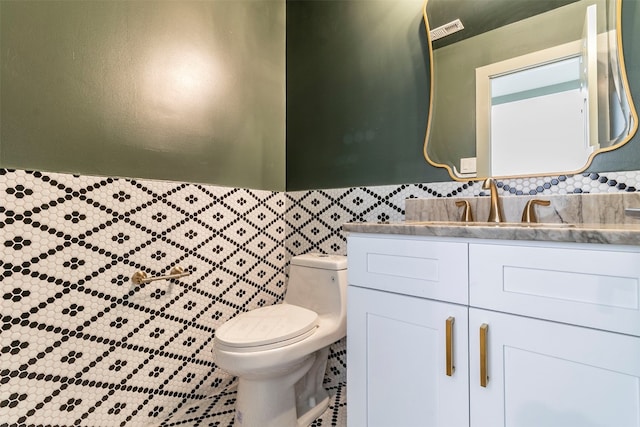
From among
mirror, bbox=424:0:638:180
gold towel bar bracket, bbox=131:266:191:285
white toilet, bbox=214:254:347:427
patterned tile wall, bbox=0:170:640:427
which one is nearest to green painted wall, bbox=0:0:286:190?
patterned tile wall, bbox=0:170:640:427

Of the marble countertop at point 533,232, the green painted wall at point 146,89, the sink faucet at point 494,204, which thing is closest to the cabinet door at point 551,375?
the marble countertop at point 533,232

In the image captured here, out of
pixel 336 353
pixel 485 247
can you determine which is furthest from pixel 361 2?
pixel 336 353

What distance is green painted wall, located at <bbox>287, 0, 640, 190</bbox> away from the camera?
4.73 ft

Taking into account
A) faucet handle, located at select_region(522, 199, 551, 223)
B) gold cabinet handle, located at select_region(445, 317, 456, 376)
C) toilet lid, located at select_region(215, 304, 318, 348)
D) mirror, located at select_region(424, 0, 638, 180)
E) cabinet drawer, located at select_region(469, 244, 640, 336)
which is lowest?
toilet lid, located at select_region(215, 304, 318, 348)

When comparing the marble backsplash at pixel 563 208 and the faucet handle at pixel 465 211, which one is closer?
the marble backsplash at pixel 563 208

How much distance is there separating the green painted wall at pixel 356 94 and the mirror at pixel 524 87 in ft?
0.32

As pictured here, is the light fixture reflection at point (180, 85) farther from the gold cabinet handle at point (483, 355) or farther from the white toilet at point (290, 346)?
the gold cabinet handle at point (483, 355)

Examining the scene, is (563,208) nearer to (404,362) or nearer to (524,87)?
(524,87)

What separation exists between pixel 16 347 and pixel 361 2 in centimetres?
210

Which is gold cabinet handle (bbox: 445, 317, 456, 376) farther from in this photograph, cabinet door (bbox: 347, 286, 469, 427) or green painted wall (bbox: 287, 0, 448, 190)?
green painted wall (bbox: 287, 0, 448, 190)

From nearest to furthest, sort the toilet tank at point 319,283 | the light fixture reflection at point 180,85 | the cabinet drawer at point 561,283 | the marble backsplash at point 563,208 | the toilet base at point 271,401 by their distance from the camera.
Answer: the cabinet drawer at point 561,283, the marble backsplash at point 563,208, the toilet base at point 271,401, the light fixture reflection at point 180,85, the toilet tank at point 319,283

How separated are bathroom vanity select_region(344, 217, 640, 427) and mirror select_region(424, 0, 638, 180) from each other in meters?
0.50

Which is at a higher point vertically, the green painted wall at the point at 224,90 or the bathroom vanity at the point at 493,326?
the green painted wall at the point at 224,90

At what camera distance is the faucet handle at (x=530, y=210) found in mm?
1065
